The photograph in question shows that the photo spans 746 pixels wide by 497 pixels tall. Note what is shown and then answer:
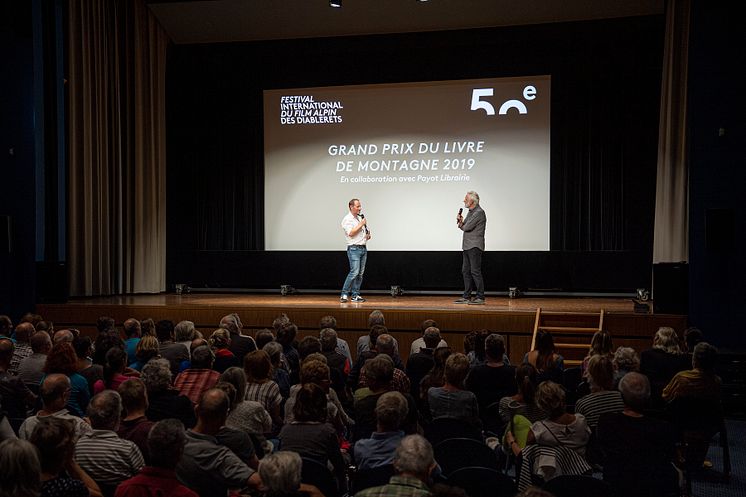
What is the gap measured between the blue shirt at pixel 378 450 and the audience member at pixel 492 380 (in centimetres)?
159

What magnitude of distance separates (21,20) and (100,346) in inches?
230

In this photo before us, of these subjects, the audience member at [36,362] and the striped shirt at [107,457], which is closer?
the striped shirt at [107,457]

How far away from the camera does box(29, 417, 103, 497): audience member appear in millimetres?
2576

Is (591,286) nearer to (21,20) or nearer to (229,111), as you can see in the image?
(229,111)

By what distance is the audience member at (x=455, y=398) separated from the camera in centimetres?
413

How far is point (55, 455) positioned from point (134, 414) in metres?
0.83

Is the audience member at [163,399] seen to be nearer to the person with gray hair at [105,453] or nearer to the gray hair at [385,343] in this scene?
the person with gray hair at [105,453]

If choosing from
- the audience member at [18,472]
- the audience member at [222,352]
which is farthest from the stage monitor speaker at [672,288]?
the audience member at [18,472]

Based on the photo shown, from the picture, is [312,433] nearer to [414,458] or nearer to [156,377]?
[414,458]

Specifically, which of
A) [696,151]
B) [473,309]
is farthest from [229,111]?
[696,151]

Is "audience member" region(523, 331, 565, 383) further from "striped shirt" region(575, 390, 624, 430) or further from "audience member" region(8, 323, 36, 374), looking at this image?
"audience member" region(8, 323, 36, 374)

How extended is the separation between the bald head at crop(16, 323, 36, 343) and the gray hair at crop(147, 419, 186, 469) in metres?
3.58

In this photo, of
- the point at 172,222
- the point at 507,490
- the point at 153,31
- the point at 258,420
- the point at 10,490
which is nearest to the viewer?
the point at 10,490

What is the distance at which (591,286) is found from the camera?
1077 cm
